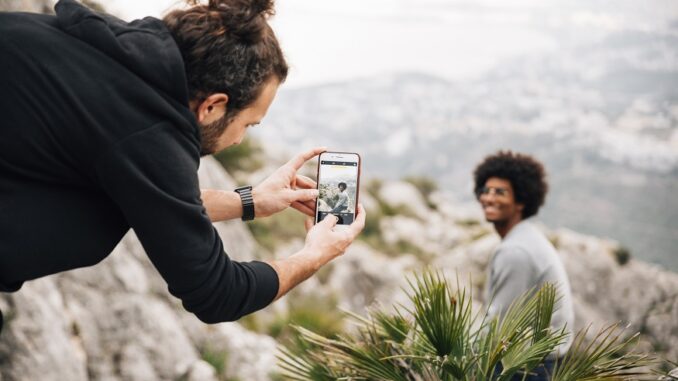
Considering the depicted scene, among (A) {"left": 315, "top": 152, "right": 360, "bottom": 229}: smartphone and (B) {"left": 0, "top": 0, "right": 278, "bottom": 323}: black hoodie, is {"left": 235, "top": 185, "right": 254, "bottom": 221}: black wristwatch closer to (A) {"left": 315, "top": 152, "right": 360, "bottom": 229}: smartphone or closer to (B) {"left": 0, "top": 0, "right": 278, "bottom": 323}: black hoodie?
(A) {"left": 315, "top": 152, "right": 360, "bottom": 229}: smartphone

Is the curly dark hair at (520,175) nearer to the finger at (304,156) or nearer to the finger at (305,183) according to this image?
the finger at (305,183)

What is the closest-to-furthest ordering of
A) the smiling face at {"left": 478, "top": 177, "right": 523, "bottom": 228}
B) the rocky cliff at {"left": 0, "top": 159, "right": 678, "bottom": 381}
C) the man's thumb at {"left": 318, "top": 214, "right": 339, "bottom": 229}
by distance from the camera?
the man's thumb at {"left": 318, "top": 214, "right": 339, "bottom": 229}
the smiling face at {"left": 478, "top": 177, "right": 523, "bottom": 228}
the rocky cliff at {"left": 0, "top": 159, "right": 678, "bottom": 381}

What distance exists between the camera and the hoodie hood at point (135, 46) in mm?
1548

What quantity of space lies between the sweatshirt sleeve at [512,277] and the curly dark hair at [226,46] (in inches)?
99.6

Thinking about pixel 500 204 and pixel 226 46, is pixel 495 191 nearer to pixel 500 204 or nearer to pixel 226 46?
pixel 500 204

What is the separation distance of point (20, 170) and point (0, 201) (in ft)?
0.39

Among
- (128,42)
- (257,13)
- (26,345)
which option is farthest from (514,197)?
(26,345)

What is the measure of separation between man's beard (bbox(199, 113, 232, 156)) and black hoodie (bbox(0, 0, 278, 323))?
15 cm

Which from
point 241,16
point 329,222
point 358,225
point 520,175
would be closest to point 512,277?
point 520,175

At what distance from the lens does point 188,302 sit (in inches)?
66.6

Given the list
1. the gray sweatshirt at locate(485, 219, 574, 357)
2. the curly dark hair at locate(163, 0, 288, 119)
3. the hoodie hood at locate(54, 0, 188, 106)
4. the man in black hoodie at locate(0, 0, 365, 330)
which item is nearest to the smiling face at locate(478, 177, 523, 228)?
the gray sweatshirt at locate(485, 219, 574, 357)

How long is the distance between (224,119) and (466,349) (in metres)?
1.62

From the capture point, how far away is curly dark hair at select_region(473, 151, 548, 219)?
16.0ft

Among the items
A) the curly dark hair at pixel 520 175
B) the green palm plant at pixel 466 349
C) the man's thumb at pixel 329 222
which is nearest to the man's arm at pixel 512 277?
the green palm plant at pixel 466 349
